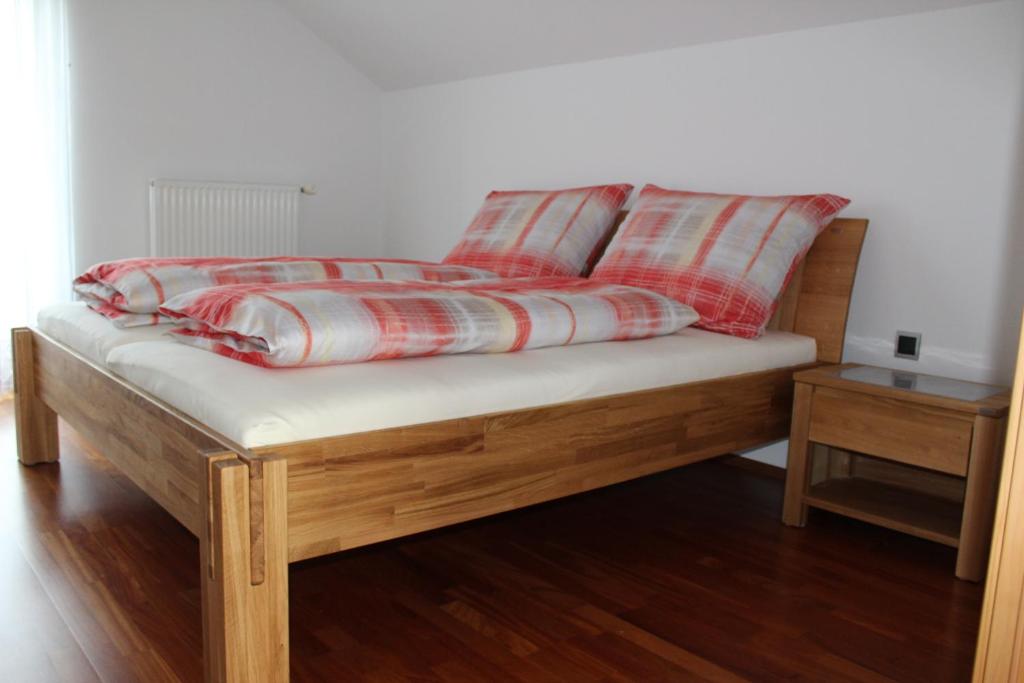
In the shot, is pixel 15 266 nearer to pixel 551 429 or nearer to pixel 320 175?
pixel 320 175

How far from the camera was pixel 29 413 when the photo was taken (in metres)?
2.55

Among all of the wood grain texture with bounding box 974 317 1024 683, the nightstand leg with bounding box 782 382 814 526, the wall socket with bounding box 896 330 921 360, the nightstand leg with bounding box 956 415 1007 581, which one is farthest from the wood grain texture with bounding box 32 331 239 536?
the wall socket with bounding box 896 330 921 360

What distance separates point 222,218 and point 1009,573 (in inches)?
142

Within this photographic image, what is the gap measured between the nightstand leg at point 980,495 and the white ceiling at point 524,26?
46.0 inches

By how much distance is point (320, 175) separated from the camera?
4.38m

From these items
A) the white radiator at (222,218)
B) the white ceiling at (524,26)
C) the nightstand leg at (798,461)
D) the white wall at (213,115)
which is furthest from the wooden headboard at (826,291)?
the white wall at (213,115)

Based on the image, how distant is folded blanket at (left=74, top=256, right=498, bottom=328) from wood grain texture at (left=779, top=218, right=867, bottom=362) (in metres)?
0.97

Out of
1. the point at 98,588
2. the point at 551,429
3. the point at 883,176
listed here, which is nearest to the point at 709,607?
the point at 551,429

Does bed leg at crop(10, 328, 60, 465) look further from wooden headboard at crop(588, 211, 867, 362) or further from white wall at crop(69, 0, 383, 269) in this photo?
wooden headboard at crop(588, 211, 867, 362)

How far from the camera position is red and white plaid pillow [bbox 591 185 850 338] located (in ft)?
7.79

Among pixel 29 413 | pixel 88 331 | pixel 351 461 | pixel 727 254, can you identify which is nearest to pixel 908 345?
pixel 727 254

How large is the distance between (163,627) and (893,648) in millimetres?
1386

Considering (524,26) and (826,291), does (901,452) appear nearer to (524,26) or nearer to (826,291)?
(826,291)

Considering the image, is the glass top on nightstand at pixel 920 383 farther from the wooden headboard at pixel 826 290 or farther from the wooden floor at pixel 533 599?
the wooden floor at pixel 533 599
